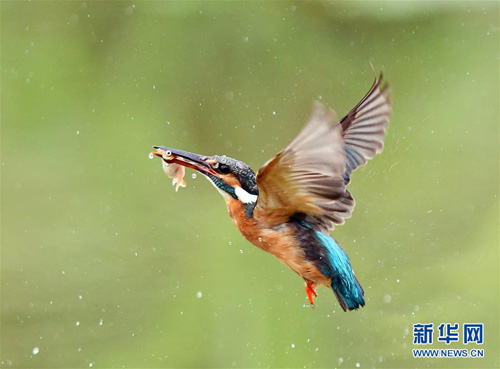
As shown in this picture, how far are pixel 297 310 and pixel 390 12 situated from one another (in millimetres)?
1007

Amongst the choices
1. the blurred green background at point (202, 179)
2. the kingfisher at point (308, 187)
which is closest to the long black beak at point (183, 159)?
the kingfisher at point (308, 187)

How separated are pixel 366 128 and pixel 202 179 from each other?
1.39 meters

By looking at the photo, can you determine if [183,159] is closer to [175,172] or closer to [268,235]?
[175,172]

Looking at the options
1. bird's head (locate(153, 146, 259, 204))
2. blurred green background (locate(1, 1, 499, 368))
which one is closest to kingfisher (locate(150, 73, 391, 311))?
bird's head (locate(153, 146, 259, 204))

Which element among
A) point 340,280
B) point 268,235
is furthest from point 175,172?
point 340,280

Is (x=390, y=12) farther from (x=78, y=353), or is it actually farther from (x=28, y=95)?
(x=78, y=353)

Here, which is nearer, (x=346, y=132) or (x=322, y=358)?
(x=346, y=132)

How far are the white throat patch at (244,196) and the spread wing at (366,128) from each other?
0.20 m

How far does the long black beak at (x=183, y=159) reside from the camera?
1.21 m

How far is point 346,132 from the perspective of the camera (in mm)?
1485

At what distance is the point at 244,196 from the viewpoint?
4.30ft

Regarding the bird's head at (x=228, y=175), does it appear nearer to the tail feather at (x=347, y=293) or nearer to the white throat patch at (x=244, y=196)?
the white throat patch at (x=244, y=196)

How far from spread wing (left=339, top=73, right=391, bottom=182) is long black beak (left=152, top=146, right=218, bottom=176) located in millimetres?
285

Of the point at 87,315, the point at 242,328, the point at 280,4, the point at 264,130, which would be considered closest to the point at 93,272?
the point at 87,315
